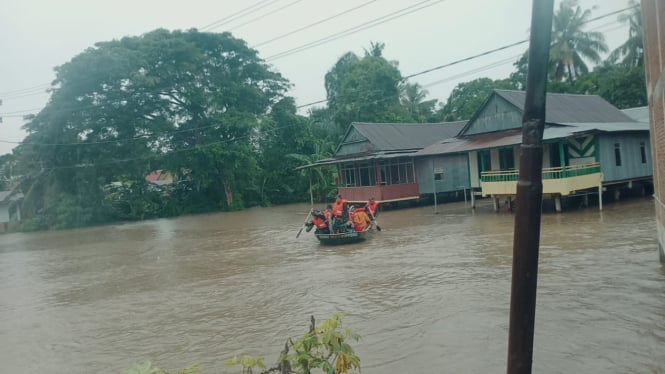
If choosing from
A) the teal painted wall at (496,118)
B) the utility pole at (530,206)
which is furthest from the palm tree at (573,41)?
the utility pole at (530,206)

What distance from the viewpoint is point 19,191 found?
40.4m

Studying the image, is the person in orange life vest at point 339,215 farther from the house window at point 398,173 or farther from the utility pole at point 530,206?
the utility pole at point 530,206

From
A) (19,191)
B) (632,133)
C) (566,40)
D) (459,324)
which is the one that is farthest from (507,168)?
(19,191)

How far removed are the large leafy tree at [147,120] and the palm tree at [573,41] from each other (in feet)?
76.4

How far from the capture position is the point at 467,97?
168ft

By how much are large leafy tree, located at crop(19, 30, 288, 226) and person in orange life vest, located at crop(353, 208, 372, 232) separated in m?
21.8

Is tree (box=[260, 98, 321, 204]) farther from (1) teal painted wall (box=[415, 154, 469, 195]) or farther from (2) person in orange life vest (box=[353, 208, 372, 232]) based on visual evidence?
(2) person in orange life vest (box=[353, 208, 372, 232])

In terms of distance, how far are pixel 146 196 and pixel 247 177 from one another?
308 inches


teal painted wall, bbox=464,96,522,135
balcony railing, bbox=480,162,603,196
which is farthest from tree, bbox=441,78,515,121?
balcony railing, bbox=480,162,603,196

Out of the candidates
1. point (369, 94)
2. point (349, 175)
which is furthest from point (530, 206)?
point (369, 94)

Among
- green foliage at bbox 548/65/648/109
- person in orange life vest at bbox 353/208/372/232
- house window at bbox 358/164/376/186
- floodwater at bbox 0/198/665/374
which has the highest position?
green foliage at bbox 548/65/648/109

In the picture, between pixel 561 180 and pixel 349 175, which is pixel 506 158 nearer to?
pixel 561 180

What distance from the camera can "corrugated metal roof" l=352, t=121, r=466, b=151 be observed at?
30281 millimetres

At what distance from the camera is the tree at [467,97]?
46938 millimetres
